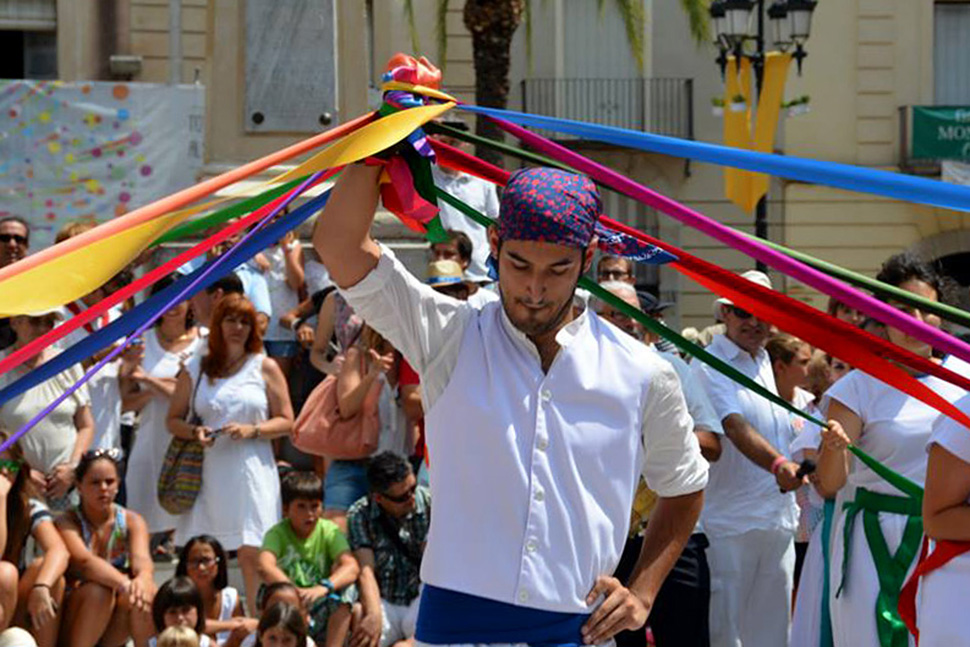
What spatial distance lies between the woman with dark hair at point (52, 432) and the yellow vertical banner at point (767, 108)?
400 inches

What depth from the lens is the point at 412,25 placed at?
23.5 metres

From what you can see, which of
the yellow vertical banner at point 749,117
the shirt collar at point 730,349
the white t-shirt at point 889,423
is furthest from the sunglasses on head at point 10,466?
the yellow vertical banner at point 749,117

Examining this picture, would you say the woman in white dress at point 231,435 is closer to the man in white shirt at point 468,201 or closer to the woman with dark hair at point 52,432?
the woman with dark hair at point 52,432

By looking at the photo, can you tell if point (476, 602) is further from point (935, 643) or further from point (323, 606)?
point (323, 606)

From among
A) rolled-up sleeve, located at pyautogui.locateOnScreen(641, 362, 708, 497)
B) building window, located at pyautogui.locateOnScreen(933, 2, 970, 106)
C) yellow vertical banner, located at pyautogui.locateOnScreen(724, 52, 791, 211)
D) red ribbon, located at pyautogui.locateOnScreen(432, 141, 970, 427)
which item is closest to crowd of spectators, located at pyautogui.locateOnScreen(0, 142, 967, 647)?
red ribbon, located at pyautogui.locateOnScreen(432, 141, 970, 427)

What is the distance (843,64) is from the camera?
90.5ft

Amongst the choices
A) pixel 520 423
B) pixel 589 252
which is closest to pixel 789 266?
pixel 589 252

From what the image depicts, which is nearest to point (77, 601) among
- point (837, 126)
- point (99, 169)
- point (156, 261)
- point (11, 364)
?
point (156, 261)

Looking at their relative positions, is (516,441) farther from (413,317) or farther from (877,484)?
(877,484)

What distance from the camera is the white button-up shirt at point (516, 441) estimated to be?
4.15 metres

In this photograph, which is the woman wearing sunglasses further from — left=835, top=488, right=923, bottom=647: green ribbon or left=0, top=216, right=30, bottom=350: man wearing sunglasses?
left=835, top=488, right=923, bottom=647: green ribbon

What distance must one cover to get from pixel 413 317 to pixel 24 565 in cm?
449

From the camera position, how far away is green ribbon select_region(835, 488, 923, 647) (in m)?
6.65

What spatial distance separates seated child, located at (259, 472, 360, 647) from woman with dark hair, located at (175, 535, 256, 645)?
8.5 inches
